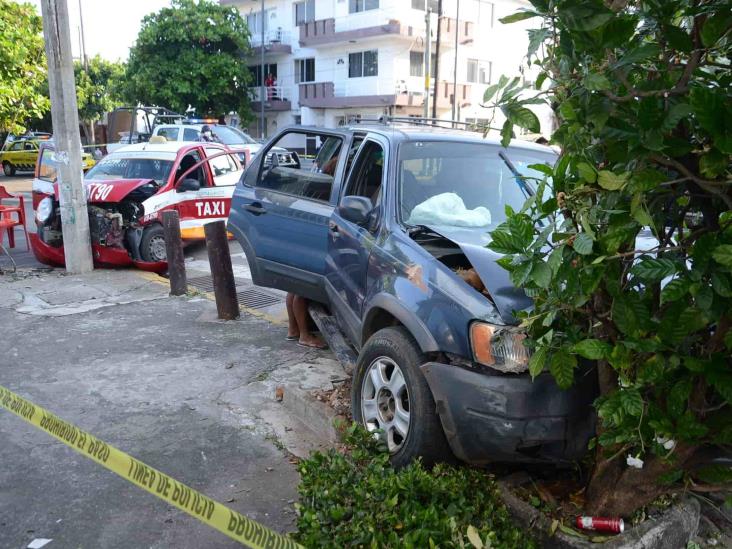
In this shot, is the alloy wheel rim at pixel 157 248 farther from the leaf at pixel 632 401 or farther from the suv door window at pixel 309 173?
the leaf at pixel 632 401

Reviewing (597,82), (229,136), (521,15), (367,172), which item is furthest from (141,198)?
(229,136)

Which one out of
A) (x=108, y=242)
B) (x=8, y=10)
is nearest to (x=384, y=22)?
(x=8, y=10)

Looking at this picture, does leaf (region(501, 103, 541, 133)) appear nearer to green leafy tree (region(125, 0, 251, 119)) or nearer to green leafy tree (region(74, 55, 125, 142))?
green leafy tree (region(125, 0, 251, 119))

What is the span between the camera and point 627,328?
2.49 meters

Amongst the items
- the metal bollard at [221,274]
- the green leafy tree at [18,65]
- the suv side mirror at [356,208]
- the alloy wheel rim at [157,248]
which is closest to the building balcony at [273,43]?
the green leafy tree at [18,65]

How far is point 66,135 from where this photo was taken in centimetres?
961

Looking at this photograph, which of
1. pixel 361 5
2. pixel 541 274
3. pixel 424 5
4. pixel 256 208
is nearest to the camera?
pixel 541 274

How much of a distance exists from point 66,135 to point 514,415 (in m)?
8.52

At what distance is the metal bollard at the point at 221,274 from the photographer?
724 centimetres

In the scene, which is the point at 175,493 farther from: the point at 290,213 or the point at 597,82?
the point at 290,213

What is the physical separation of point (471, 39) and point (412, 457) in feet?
118

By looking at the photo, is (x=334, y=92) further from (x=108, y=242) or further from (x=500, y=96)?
(x=500, y=96)

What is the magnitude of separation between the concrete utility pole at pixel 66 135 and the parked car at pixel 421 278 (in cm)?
472

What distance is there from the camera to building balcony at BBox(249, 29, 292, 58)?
3978 cm
